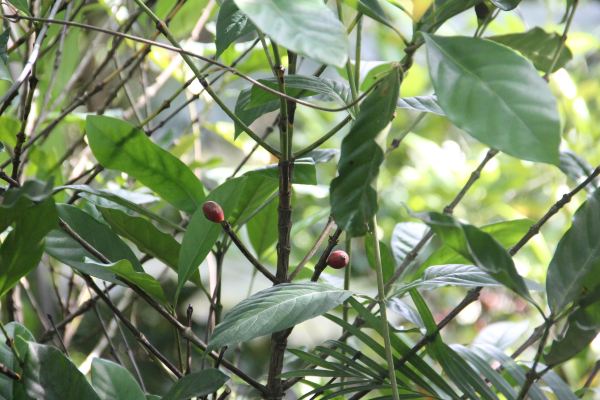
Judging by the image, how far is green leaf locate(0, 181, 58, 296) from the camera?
49 centimetres

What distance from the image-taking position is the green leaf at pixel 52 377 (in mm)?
539

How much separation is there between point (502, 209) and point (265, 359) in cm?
81

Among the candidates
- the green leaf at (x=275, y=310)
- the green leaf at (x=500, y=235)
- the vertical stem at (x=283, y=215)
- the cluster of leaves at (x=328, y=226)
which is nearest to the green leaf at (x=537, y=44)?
the cluster of leaves at (x=328, y=226)

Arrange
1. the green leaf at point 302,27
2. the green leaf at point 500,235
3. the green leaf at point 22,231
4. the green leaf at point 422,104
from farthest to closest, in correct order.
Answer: the green leaf at point 500,235 < the green leaf at point 422,104 < the green leaf at point 22,231 < the green leaf at point 302,27

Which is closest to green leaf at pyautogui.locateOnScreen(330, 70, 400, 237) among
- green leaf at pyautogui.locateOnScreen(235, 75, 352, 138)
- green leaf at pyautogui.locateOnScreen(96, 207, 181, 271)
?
green leaf at pyautogui.locateOnScreen(235, 75, 352, 138)

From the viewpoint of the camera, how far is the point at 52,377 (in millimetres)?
544

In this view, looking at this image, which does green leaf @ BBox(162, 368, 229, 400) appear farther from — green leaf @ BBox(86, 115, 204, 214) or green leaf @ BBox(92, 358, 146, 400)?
green leaf @ BBox(86, 115, 204, 214)

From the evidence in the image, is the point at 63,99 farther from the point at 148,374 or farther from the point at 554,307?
the point at 148,374

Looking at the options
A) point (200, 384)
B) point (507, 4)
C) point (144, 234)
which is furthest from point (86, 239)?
point (507, 4)

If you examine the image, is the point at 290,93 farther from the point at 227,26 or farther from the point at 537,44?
the point at 537,44

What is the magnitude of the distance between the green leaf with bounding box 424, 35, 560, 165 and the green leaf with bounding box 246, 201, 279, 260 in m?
0.40

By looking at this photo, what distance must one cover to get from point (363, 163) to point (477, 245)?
0.08m

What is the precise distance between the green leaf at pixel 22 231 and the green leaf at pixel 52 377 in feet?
0.18

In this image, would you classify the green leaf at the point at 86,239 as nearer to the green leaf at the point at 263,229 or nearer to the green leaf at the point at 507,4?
the green leaf at the point at 263,229
